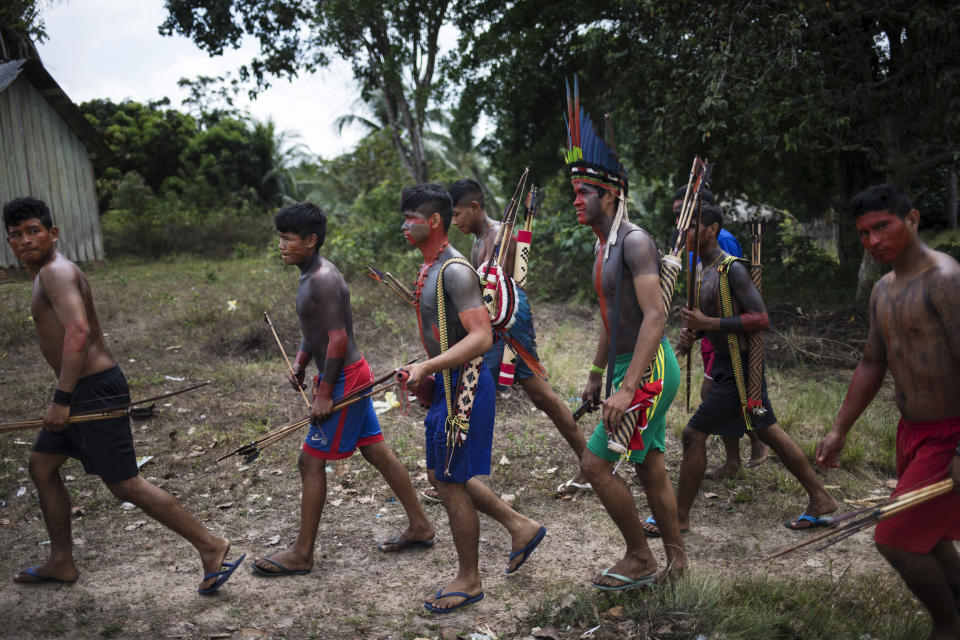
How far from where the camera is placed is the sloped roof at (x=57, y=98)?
45.5ft

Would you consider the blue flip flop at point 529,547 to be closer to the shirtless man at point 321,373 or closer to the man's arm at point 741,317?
the shirtless man at point 321,373

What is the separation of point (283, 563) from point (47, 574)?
1265 mm

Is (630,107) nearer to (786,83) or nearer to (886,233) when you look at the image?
(786,83)

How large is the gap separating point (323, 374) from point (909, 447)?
9.23 feet

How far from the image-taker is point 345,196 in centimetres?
2520

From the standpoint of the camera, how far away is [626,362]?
11.6 ft

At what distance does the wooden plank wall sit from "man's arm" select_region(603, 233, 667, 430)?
13.5 metres

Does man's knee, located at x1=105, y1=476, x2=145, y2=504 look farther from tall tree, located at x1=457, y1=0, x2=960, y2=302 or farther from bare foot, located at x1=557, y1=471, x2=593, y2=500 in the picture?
tall tree, located at x1=457, y1=0, x2=960, y2=302

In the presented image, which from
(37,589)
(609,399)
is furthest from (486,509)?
(37,589)

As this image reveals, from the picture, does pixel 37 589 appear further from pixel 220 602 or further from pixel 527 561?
pixel 527 561

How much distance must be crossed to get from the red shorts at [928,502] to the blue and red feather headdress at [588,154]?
1741 millimetres

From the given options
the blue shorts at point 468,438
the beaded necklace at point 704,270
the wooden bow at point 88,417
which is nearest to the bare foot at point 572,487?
the beaded necklace at point 704,270

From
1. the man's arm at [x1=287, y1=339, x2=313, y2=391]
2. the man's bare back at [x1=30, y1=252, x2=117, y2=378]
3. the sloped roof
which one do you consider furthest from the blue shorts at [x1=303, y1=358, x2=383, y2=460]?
the sloped roof

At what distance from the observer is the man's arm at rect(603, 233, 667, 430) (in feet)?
10.6
